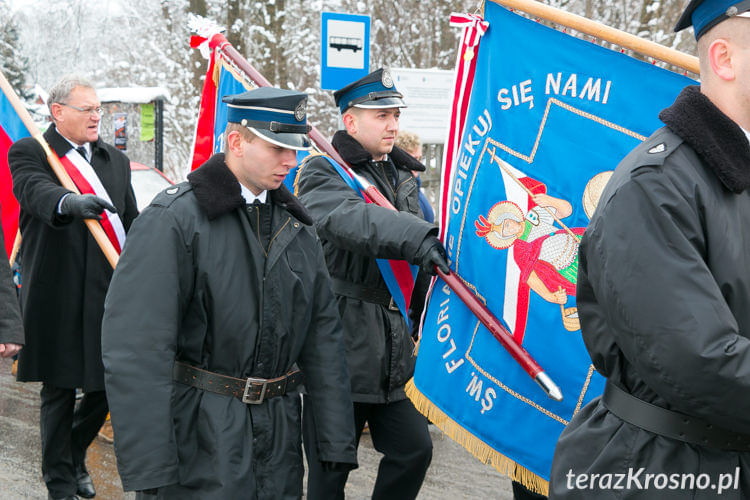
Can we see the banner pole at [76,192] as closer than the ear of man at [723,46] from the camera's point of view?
No

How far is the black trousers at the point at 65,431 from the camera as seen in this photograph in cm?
473

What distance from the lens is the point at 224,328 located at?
9.36 feet

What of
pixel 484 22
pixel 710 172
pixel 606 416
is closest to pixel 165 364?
pixel 606 416

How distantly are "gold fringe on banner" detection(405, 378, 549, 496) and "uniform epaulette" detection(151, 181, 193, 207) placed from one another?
138 centimetres

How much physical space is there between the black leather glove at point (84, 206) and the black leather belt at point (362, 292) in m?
1.30

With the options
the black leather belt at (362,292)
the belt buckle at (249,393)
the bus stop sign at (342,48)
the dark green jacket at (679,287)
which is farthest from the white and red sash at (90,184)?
the dark green jacket at (679,287)

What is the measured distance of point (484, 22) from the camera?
3.63 metres

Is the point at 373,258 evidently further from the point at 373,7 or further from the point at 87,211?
the point at 373,7

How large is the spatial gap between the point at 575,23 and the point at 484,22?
58 cm

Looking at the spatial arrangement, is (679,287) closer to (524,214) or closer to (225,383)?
(225,383)

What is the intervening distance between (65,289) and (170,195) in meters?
2.31

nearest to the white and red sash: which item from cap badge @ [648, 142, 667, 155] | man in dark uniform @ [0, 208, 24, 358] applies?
man in dark uniform @ [0, 208, 24, 358]

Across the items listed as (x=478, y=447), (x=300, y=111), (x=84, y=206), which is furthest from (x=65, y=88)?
(x=478, y=447)

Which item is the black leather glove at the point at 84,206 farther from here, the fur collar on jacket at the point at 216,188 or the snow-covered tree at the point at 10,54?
the snow-covered tree at the point at 10,54
